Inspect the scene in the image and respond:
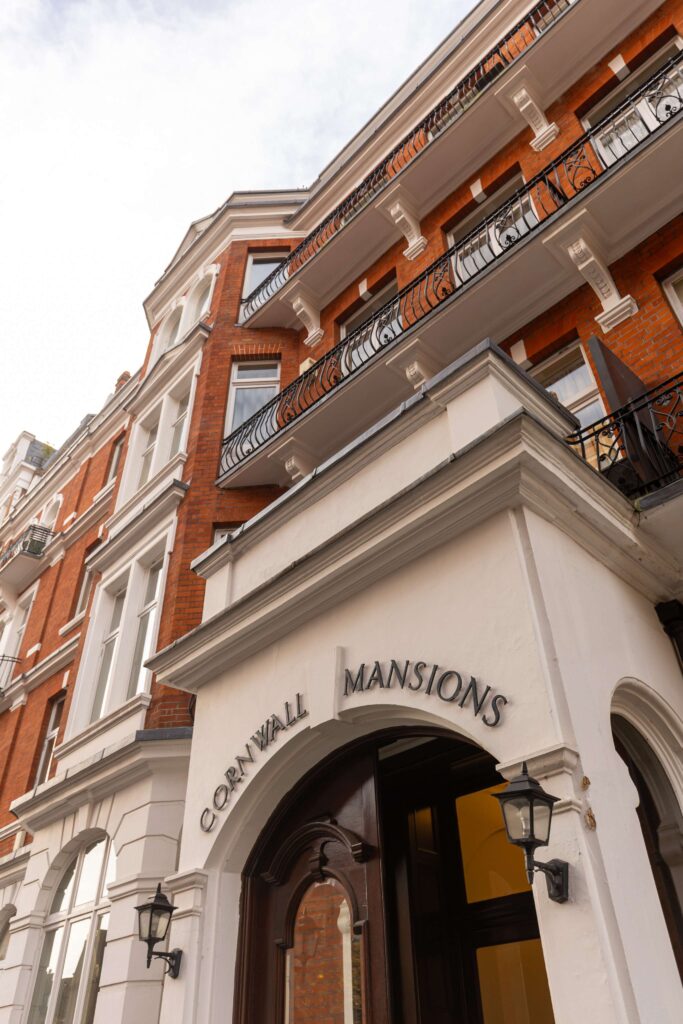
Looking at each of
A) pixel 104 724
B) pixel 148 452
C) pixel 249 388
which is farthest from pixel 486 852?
pixel 148 452

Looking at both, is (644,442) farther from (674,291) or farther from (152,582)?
(152,582)

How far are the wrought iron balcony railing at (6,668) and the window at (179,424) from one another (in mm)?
7941

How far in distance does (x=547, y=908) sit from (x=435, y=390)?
4.09 meters

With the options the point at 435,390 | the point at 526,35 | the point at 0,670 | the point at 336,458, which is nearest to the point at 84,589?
the point at 0,670

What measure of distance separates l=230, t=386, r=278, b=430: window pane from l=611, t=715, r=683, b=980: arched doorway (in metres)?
10.0

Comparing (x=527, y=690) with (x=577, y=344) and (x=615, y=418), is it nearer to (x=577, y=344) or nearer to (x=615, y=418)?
(x=615, y=418)

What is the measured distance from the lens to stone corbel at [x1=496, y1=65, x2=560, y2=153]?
38.3 feet

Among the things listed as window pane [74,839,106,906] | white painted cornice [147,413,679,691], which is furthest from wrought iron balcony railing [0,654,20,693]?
white painted cornice [147,413,679,691]

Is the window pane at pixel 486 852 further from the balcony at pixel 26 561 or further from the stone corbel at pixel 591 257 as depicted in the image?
the balcony at pixel 26 561

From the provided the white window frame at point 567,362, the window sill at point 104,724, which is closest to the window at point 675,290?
the white window frame at point 567,362

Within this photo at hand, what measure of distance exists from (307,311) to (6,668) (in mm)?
12298

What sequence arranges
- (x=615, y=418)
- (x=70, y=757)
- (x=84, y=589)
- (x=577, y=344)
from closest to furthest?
(x=615, y=418), (x=577, y=344), (x=70, y=757), (x=84, y=589)

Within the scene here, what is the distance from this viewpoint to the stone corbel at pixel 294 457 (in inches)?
485

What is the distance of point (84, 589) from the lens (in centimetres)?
1766
